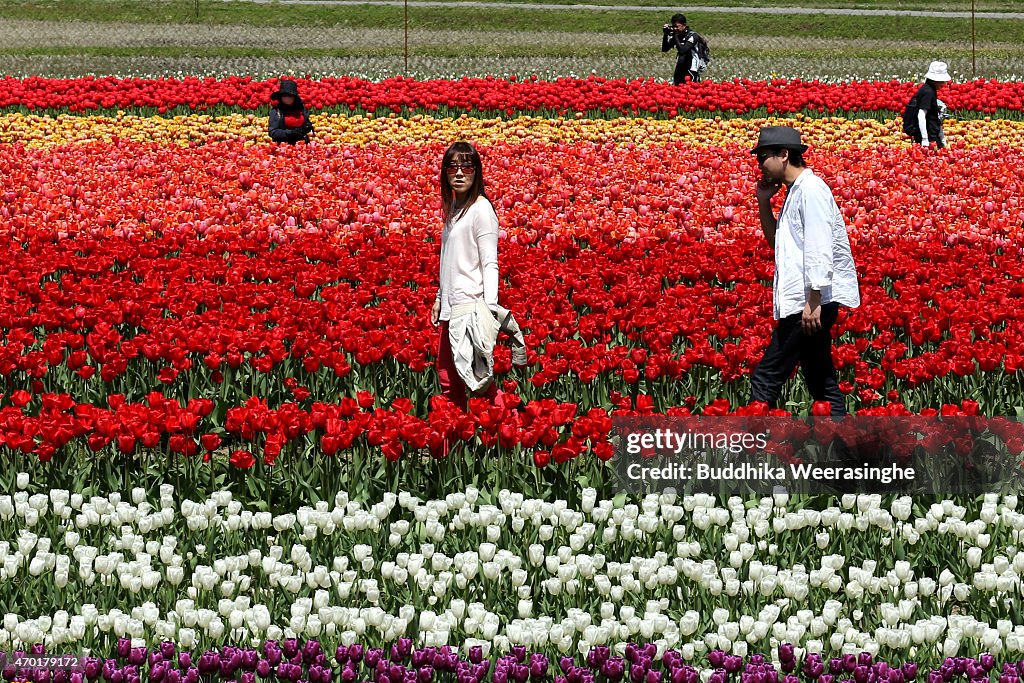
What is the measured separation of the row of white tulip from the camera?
189 inches

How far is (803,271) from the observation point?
6789 millimetres

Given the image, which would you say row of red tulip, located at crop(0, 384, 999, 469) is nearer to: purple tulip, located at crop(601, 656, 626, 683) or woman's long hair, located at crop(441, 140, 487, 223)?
woman's long hair, located at crop(441, 140, 487, 223)

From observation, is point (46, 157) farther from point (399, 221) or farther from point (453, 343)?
point (453, 343)

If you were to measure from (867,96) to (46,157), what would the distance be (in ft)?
38.7

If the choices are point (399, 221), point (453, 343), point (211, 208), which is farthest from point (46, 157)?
point (453, 343)

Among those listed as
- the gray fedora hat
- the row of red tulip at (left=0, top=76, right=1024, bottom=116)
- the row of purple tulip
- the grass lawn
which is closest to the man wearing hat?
the gray fedora hat

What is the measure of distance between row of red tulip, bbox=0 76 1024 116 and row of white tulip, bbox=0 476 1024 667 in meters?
15.6

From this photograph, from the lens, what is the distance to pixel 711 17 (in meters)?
39.9

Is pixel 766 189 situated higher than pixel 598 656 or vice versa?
pixel 766 189

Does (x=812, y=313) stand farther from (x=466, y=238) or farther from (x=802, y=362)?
(x=466, y=238)

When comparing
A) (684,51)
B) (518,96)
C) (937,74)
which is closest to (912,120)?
(937,74)

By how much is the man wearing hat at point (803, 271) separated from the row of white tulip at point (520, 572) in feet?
3.40

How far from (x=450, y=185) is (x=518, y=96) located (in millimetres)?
14852

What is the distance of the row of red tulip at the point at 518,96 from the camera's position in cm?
2120
